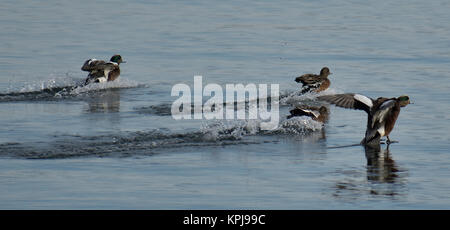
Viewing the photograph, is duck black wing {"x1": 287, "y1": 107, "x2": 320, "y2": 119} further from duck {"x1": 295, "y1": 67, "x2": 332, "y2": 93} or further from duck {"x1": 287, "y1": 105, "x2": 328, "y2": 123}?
duck {"x1": 295, "y1": 67, "x2": 332, "y2": 93}

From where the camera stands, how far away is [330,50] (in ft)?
71.2

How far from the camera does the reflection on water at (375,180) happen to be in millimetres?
9586

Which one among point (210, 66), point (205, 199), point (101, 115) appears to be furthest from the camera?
point (210, 66)

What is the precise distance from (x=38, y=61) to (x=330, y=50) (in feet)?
20.1

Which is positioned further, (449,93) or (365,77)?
(365,77)

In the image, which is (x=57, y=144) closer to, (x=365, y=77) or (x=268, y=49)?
(x=365, y=77)

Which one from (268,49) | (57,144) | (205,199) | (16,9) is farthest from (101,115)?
(16,9)

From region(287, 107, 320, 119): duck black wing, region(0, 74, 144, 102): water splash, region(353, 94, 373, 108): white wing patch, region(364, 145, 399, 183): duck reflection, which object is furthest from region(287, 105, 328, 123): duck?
region(0, 74, 144, 102): water splash

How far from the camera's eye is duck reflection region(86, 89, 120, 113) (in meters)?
14.7

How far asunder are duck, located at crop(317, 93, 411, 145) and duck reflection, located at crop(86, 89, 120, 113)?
3469 millimetres

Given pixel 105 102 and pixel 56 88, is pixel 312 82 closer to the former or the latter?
pixel 105 102

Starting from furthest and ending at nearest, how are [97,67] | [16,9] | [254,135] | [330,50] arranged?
[16,9], [330,50], [97,67], [254,135]

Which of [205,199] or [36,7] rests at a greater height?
[36,7]

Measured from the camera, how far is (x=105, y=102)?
15.5 meters
